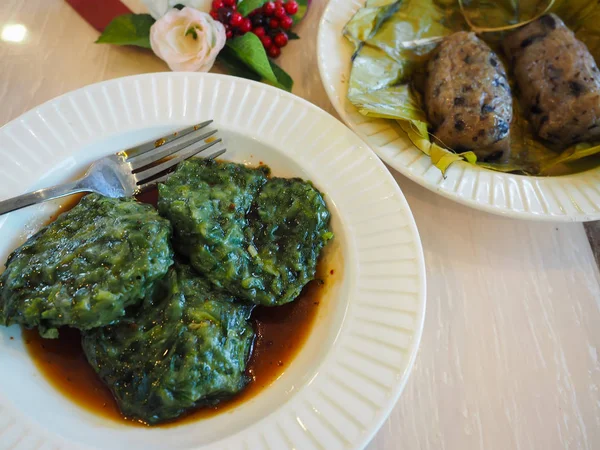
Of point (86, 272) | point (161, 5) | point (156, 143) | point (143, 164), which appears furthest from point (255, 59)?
point (86, 272)

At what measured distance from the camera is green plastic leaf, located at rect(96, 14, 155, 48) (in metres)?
A: 2.59

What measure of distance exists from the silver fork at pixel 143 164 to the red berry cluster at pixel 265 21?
0.91 m

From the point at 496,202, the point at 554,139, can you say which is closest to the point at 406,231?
the point at 496,202

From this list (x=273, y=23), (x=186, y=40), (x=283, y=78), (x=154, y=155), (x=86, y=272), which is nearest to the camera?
(x=86, y=272)

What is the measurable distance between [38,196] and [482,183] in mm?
2033

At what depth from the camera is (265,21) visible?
2773mm

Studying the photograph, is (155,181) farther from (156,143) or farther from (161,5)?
(161,5)

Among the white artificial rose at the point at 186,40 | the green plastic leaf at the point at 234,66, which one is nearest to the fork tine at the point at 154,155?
the white artificial rose at the point at 186,40

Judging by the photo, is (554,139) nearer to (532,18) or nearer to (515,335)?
(532,18)

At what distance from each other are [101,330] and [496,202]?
183cm

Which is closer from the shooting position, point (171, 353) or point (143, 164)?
point (171, 353)

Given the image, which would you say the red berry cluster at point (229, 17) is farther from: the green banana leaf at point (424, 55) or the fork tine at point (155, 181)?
the fork tine at point (155, 181)

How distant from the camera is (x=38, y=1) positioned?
9.32ft

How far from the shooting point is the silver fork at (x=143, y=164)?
199cm
